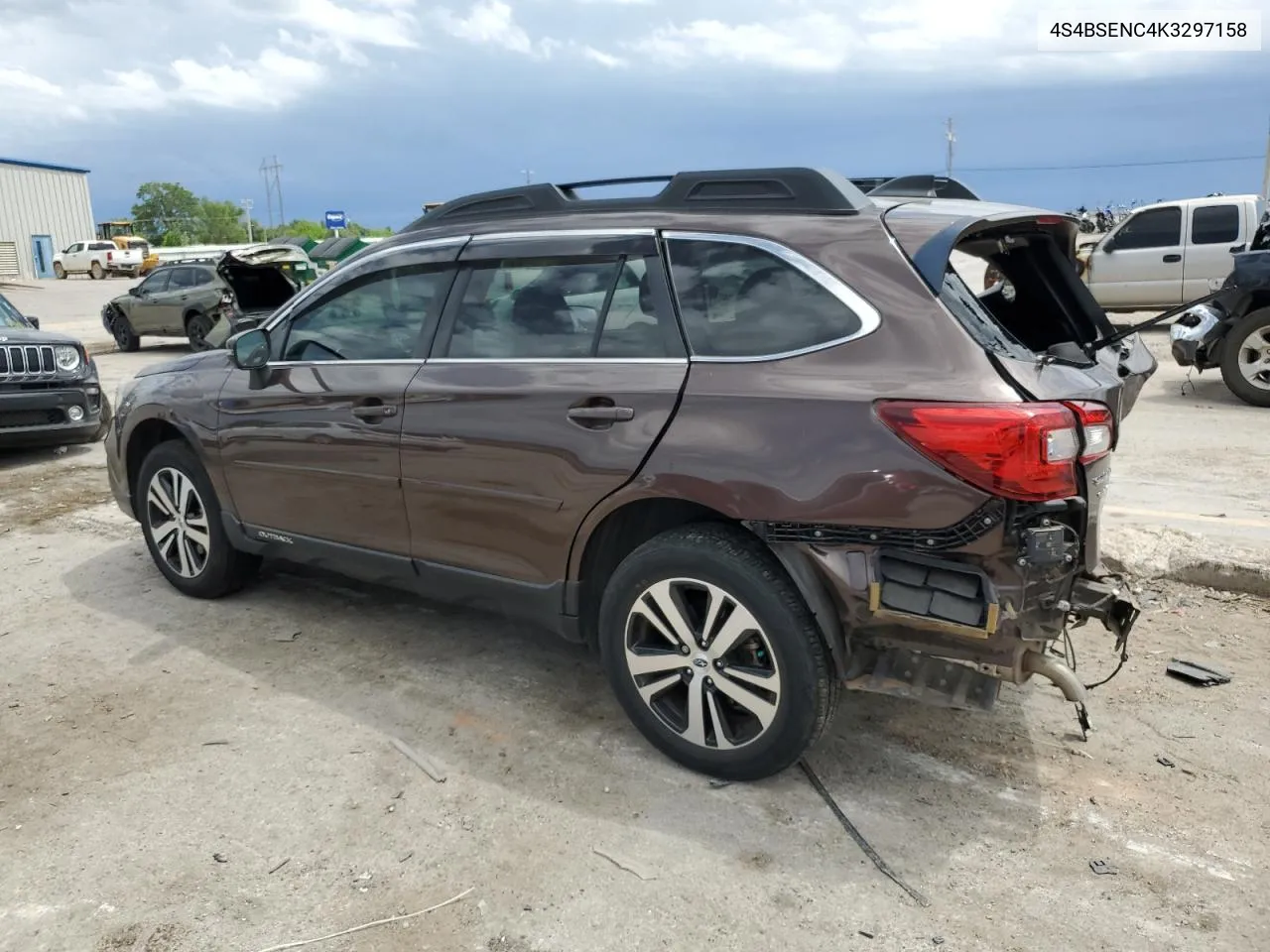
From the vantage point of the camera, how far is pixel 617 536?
3408mm

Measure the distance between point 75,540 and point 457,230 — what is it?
3.82 metres

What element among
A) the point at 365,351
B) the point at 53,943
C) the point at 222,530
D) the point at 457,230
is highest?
the point at 457,230

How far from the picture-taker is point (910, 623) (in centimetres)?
278

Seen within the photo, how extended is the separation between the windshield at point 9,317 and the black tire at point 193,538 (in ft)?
16.8

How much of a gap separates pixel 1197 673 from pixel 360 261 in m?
3.77

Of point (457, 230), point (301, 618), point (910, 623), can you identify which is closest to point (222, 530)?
point (301, 618)

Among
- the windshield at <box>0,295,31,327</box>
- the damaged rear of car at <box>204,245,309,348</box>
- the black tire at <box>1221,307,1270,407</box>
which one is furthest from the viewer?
the damaged rear of car at <box>204,245,309,348</box>

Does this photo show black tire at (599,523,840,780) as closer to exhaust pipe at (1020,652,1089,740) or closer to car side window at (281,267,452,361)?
exhaust pipe at (1020,652,1089,740)

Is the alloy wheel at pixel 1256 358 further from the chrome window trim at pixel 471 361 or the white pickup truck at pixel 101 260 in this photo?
the white pickup truck at pixel 101 260

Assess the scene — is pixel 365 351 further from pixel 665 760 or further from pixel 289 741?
pixel 665 760

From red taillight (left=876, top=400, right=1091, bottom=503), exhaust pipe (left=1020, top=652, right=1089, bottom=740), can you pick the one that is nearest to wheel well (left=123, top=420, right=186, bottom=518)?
red taillight (left=876, top=400, right=1091, bottom=503)

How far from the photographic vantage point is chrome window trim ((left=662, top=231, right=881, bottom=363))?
288 cm

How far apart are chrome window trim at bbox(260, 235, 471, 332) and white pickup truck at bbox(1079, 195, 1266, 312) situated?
40.9 feet

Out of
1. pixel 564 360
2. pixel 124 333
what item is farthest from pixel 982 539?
pixel 124 333
